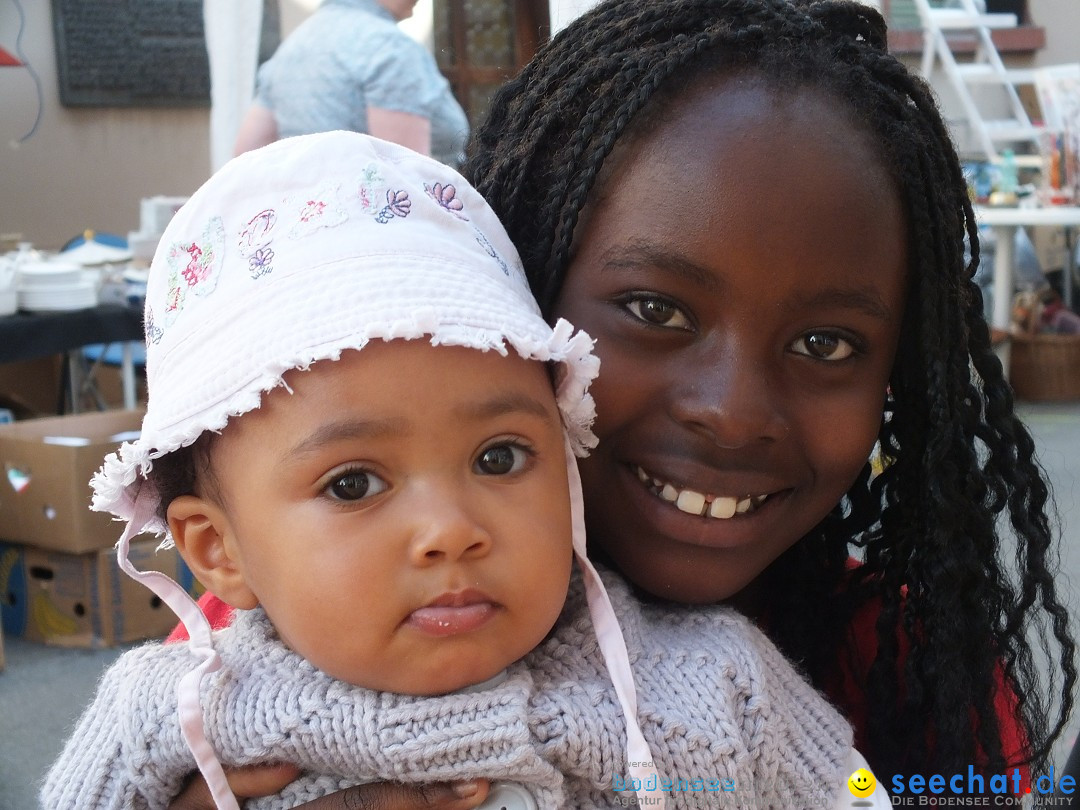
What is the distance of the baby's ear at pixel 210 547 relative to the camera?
1.30 meters

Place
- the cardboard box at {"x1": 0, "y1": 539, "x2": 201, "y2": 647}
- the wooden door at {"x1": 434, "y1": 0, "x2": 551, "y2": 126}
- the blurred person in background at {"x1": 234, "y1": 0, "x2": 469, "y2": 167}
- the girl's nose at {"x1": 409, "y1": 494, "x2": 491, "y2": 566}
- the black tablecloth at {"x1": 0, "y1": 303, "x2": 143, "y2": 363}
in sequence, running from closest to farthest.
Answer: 1. the girl's nose at {"x1": 409, "y1": 494, "x2": 491, "y2": 566}
2. the blurred person in background at {"x1": 234, "y1": 0, "x2": 469, "y2": 167}
3. the cardboard box at {"x1": 0, "y1": 539, "x2": 201, "y2": 647}
4. the black tablecloth at {"x1": 0, "y1": 303, "x2": 143, "y2": 363}
5. the wooden door at {"x1": 434, "y1": 0, "x2": 551, "y2": 126}

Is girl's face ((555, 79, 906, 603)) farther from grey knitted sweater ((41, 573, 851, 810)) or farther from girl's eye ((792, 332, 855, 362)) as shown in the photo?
grey knitted sweater ((41, 573, 851, 810))

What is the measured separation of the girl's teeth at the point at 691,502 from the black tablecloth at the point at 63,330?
12.7 ft

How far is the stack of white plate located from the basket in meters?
4.81

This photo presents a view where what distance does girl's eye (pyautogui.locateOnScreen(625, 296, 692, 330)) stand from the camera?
1.38 metres

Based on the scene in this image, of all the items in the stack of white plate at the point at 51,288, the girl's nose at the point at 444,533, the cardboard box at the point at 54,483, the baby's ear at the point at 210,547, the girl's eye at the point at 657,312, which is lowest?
the cardboard box at the point at 54,483

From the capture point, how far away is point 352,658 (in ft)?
3.93

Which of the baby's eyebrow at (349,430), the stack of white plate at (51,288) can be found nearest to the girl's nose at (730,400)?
the baby's eyebrow at (349,430)

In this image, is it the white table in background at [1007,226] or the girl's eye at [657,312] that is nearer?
the girl's eye at [657,312]

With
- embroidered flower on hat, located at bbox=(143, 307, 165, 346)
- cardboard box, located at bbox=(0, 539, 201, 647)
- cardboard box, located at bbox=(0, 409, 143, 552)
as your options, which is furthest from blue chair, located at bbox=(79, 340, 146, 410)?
embroidered flower on hat, located at bbox=(143, 307, 165, 346)

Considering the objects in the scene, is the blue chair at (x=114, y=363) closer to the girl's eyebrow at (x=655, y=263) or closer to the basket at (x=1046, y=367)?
the girl's eyebrow at (x=655, y=263)

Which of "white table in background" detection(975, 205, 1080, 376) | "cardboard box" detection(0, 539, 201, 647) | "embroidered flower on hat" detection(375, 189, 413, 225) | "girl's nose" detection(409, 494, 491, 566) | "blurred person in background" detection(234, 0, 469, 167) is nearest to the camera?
"girl's nose" detection(409, 494, 491, 566)

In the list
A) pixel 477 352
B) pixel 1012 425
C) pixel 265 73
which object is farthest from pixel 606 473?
pixel 265 73

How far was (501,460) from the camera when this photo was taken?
126 cm
